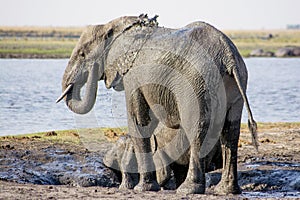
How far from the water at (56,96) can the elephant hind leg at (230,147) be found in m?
1.28

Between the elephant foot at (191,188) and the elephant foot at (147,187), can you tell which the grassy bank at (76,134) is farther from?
the elephant foot at (191,188)

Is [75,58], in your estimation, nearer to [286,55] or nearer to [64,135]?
[64,135]

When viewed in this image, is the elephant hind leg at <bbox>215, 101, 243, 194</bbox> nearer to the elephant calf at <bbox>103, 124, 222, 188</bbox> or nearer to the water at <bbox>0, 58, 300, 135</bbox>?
the elephant calf at <bbox>103, 124, 222, 188</bbox>

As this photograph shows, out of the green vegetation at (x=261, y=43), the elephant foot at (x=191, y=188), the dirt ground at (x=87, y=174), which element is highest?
the elephant foot at (x=191, y=188)

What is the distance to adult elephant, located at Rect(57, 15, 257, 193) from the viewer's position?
746 cm

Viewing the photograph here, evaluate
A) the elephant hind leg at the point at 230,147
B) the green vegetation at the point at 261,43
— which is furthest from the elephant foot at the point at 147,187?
the green vegetation at the point at 261,43

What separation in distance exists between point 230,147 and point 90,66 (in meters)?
1.77

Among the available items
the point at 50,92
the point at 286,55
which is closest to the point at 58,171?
the point at 50,92

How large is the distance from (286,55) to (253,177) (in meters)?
35.6

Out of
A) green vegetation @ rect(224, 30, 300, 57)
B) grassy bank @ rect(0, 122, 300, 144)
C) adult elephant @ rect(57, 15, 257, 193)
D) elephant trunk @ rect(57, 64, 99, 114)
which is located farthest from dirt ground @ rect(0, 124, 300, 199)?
green vegetation @ rect(224, 30, 300, 57)

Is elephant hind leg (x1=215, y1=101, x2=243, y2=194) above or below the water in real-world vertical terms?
above

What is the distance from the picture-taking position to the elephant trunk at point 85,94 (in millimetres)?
8391

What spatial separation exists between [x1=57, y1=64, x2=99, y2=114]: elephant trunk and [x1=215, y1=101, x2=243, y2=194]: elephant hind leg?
1.53 metres

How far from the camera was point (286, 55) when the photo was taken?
44125 mm
